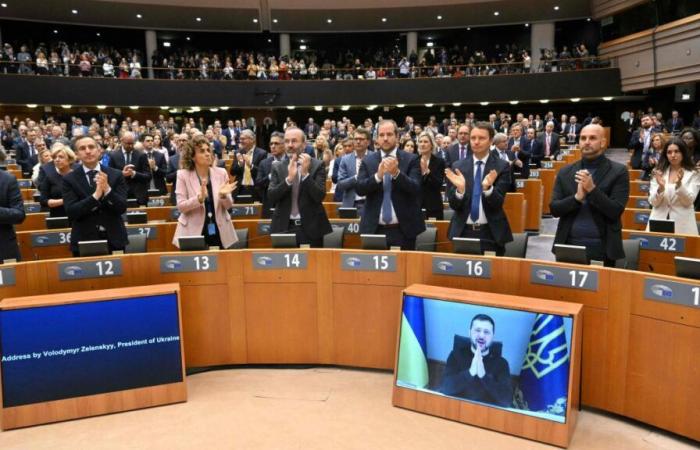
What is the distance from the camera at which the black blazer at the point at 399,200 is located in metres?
4.20

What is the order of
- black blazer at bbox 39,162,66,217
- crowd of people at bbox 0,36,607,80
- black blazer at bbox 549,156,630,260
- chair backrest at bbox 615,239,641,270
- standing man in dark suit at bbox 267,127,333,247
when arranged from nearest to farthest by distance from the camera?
1. black blazer at bbox 549,156,630,260
2. chair backrest at bbox 615,239,641,270
3. standing man in dark suit at bbox 267,127,333,247
4. black blazer at bbox 39,162,66,217
5. crowd of people at bbox 0,36,607,80

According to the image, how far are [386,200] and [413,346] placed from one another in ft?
4.20

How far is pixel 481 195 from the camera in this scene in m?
4.05

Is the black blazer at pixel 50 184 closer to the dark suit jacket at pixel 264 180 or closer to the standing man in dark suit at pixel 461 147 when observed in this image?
the dark suit jacket at pixel 264 180

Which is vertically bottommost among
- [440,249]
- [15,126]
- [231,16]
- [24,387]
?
[24,387]

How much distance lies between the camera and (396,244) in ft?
14.0

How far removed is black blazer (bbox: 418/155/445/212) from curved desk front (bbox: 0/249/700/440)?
2.38 m

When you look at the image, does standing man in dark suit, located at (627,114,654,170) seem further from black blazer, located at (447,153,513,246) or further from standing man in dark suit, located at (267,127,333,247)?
standing man in dark suit, located at (267,127,333,247)

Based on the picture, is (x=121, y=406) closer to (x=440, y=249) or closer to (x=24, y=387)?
(x=24, y=387)

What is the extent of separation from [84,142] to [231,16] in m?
20.2

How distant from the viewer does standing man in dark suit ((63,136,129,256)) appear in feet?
13.3

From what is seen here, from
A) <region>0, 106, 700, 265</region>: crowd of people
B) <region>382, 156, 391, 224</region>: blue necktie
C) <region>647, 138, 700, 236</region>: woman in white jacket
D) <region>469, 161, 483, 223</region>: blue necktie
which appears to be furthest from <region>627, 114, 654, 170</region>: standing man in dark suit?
<region>382, 156, 391, 224</region>: blue necktie

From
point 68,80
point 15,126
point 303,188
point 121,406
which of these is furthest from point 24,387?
point 68,80

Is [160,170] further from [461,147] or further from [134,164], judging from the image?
[461,147]
